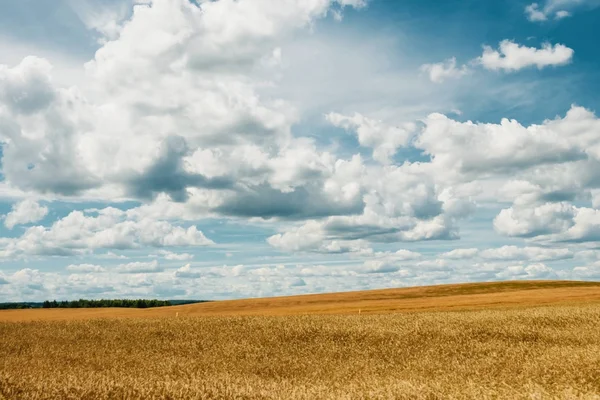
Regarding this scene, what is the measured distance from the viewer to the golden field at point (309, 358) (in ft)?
47.1

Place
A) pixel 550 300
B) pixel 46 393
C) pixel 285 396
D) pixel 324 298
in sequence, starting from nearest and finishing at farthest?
pixel 46 393, pixel 285 396, pixel 550 300, pixel 324 298

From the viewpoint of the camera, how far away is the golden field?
47.1 feet

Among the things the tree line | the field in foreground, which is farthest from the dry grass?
the tree line

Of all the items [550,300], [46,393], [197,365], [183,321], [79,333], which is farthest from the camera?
[550,300]

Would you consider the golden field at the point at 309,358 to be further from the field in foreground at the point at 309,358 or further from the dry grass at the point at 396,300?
the dry grass at the point at 396,300

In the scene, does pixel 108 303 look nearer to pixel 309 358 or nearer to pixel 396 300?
pixel 396 300

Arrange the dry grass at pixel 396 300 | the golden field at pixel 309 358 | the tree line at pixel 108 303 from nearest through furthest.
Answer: the golden field at pixel 309 358 → the dry grass at pixel 396 300 → the tree line at pixel 108 303

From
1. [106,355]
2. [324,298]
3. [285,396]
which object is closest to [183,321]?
[106,355]

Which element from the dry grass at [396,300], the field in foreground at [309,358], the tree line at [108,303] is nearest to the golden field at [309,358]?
the field in foreground at [309,358]

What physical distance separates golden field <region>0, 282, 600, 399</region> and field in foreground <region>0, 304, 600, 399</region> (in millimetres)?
60

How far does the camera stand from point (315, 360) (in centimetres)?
2614

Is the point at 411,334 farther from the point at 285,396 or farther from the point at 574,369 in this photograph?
the point at 285,396

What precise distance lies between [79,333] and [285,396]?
27712mm

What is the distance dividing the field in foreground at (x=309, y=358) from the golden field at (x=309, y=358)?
2.4 inches
